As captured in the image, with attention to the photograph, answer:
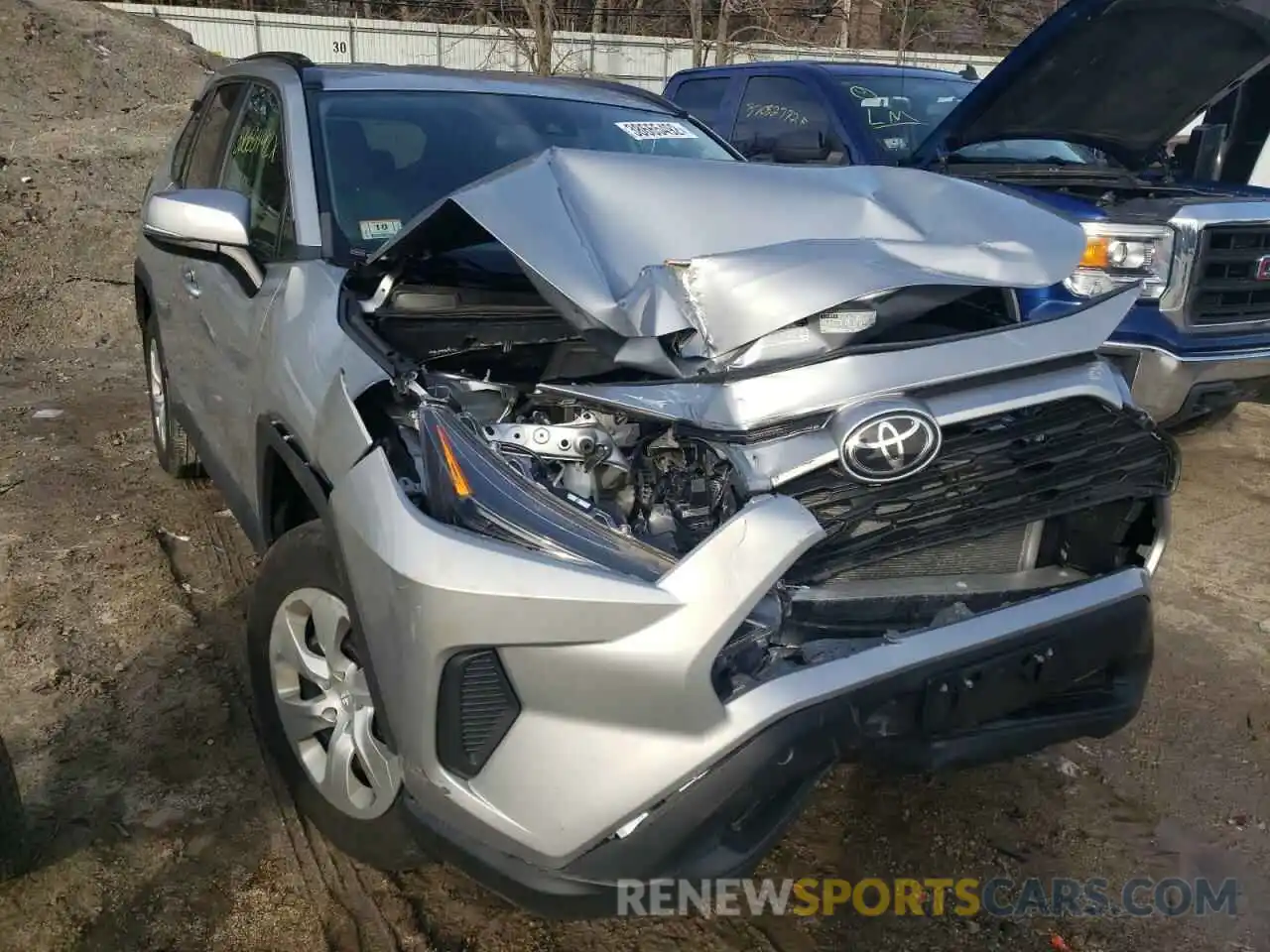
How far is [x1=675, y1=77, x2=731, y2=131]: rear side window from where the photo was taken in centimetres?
805

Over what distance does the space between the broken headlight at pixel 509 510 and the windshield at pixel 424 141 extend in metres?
1.18

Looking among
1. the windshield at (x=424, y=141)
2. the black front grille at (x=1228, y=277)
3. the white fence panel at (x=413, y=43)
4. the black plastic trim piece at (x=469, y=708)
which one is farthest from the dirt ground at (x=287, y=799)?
the white fence panel at (x=413, y=43)

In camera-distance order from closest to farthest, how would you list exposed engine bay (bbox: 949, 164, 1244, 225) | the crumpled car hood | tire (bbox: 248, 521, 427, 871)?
1. the crumpled car hood
2. tire (bbox: 248, 521, 427, 871)
3. exposed engine bay (bbox: 949, 164, 1244, 225)

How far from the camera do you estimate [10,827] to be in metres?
2.44

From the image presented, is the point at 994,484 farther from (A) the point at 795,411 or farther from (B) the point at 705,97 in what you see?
(B) the point at 705,97

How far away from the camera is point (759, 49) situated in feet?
73.9

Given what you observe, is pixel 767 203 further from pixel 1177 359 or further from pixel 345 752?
pixel 1177 359

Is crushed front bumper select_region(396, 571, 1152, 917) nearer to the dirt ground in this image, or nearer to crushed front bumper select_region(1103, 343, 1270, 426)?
the dirt ground

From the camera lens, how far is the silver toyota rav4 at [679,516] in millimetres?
1858

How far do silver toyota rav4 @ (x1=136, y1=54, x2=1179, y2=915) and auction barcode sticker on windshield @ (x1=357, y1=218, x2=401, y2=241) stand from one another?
0.23 metres

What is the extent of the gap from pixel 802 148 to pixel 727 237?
4.28m

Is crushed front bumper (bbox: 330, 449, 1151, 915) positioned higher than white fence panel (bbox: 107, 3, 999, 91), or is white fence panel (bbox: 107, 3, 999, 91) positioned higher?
white fence panel (bbox: 107, 3, 999, 91)

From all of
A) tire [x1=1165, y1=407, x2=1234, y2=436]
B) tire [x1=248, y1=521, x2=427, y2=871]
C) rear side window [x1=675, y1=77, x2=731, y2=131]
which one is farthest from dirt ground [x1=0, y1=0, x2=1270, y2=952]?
rear side window [x1=675, y1=77, x2=731, y2=131]

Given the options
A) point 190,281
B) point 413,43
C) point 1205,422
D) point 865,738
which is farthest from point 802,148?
point 413,43
